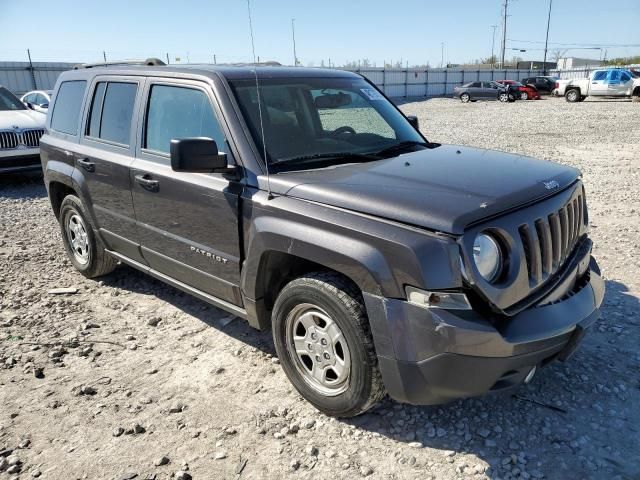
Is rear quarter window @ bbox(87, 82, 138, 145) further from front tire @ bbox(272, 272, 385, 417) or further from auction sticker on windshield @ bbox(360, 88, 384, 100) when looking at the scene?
front tire @ bbox(272, 272, 385, 417)

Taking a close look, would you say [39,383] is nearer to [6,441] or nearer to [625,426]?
[6,441]

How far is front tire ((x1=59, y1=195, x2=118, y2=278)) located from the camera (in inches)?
197

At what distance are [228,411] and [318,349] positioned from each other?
0.72 m

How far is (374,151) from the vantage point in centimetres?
364

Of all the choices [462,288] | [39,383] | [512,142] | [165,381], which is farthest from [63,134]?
[512,142]

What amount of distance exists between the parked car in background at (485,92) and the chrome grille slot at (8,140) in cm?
3010

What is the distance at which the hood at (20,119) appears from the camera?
9.59 meters

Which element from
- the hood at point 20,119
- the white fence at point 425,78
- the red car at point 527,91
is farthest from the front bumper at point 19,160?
the red car at point 527,91

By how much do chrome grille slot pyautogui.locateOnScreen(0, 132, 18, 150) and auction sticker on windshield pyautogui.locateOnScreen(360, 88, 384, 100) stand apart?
25.6 ft

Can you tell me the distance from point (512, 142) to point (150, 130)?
12.2 m

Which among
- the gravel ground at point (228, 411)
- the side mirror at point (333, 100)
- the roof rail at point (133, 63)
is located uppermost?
the roof rail at point (133, 63)

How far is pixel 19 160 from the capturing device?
9594 millimetres

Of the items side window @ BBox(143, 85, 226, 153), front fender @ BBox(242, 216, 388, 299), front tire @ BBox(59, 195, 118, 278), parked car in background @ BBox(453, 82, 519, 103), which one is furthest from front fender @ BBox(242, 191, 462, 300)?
parked car in background @ BBox(453, 82, 519, 103)

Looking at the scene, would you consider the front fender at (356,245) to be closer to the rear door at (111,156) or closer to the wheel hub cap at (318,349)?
the wheel hub cap at (318,349)
